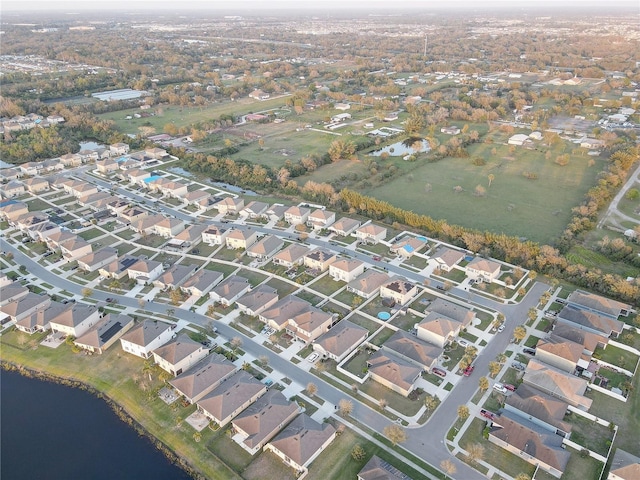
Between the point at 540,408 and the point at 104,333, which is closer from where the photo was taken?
the point at 540,408

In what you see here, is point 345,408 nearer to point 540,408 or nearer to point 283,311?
point 283,311

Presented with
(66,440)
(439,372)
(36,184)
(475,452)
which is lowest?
(66,440)

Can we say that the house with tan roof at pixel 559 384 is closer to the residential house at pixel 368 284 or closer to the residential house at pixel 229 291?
the residential house at pixel 368 284

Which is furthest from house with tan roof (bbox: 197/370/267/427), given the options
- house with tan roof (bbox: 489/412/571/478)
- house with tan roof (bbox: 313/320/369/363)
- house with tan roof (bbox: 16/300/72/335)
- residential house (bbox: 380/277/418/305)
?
house with tan roof (bbox: 16/300/72/335)

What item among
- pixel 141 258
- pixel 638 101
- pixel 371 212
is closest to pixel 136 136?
pixel 141 258

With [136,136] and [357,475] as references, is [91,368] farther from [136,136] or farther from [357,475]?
[136,136]

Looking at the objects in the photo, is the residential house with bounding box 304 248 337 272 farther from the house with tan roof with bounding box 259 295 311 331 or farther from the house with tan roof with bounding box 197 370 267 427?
the house with tan roof with bounding box 197 370 267 427

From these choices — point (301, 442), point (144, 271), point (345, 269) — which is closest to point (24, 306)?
point (144, 271)
